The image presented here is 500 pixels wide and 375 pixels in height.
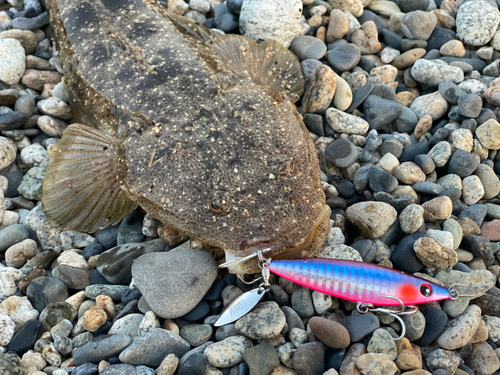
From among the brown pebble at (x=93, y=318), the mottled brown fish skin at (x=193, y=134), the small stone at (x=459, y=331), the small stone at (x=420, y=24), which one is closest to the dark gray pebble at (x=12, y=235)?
the mottled brown fish skin at (x=193, y=134)

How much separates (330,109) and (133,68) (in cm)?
198

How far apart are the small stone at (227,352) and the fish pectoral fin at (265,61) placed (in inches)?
102

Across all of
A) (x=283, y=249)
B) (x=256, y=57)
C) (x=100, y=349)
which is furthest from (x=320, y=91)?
(x=100, y=349)

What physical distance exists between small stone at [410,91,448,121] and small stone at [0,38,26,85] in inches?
175

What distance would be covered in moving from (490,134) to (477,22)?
173 cm

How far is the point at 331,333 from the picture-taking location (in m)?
2.83

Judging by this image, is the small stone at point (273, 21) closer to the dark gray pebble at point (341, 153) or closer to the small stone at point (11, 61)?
the dark gray pebble at point (341, 153)

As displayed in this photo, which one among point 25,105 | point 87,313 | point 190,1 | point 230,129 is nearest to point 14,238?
point 87,313

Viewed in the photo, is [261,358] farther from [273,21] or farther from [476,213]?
[273,21]

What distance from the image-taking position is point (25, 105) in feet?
15.2

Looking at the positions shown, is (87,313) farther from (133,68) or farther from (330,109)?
(330,109)

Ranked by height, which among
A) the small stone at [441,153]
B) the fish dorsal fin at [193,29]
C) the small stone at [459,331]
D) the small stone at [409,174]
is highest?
the fish dorsal fin at [193,29]

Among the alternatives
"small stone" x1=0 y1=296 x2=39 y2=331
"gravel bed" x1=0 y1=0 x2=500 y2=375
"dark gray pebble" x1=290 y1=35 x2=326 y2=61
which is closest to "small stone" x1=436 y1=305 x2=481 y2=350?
"gravel bed" x1=0 y1=0 x2=500 y2=375

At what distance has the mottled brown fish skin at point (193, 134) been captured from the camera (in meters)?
3.11
